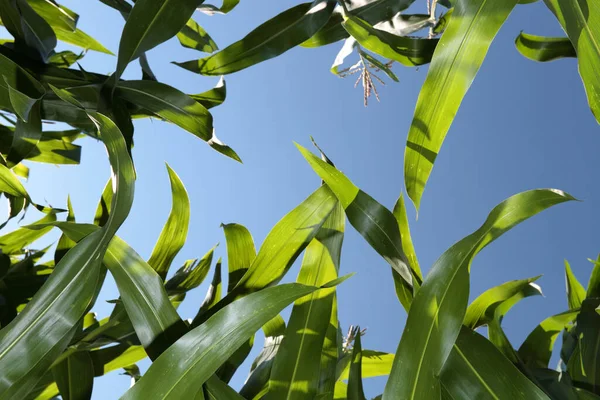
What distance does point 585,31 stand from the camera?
352mm

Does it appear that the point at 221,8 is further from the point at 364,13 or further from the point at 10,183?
the point at 10,183

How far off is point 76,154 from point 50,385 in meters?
0.41

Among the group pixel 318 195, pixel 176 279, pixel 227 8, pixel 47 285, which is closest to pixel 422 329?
pixel 318 195

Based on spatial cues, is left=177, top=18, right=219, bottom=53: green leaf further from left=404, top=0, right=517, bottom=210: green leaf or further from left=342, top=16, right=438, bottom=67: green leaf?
left=404, top=0, right=517, bottom=210: green leaf

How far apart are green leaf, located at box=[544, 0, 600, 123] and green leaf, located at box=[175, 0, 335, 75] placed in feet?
1.05

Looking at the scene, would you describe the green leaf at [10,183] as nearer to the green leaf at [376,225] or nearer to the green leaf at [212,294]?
the green leaf at [212,294]

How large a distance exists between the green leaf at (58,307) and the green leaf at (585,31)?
301mm

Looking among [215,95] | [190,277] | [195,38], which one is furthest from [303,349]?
[195,38]

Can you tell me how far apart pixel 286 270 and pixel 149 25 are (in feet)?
0.92

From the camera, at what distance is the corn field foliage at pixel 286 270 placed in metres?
0.36

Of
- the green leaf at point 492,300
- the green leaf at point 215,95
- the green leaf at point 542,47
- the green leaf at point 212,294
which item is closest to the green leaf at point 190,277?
the green leaf at point 212,294

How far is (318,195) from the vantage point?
459 mm

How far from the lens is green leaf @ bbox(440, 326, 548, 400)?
1.25 feet

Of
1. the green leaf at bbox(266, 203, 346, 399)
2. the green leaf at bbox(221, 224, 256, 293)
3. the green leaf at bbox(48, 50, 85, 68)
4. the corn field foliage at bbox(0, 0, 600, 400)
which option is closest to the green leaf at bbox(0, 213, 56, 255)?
the corn field foliage at bbox(0, 0, 600, 400)
